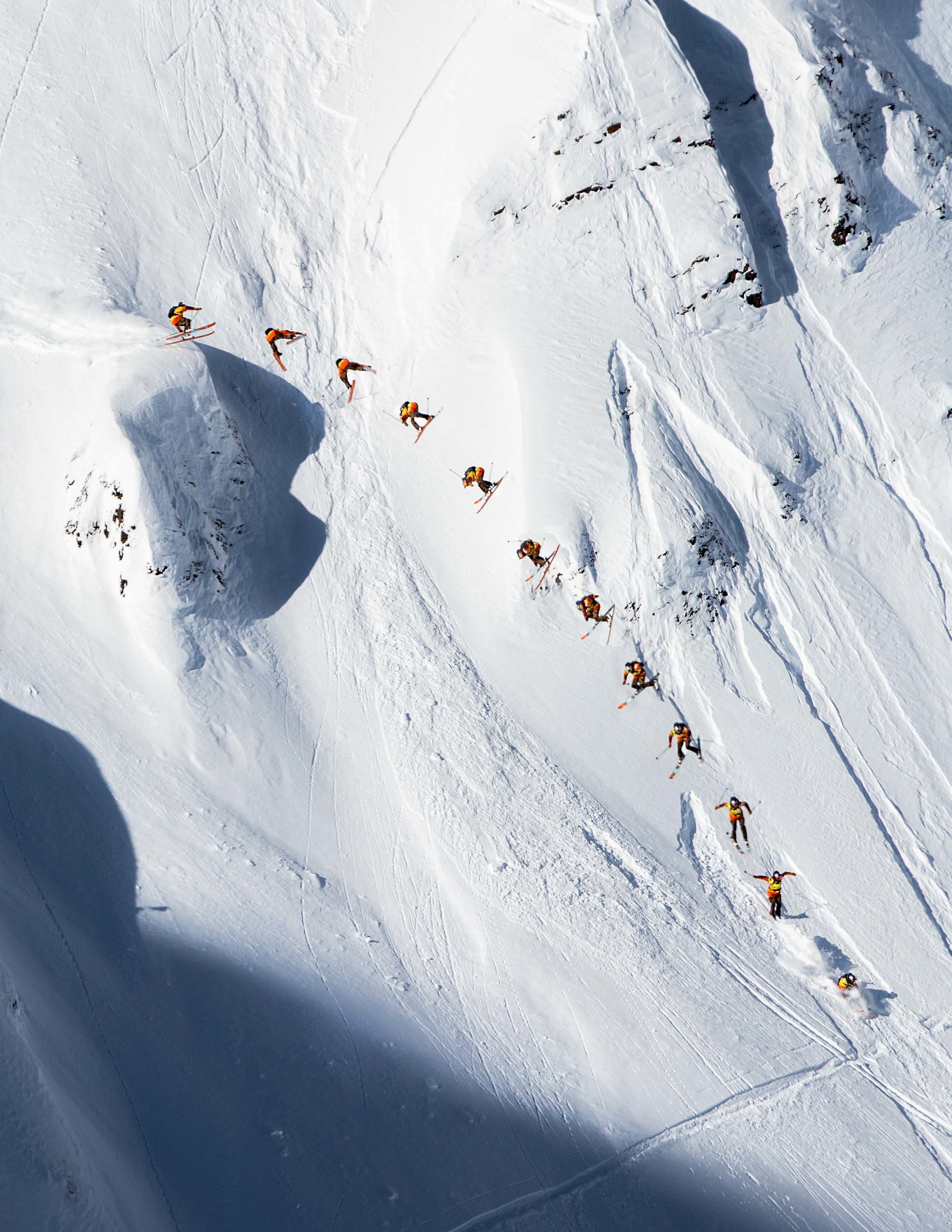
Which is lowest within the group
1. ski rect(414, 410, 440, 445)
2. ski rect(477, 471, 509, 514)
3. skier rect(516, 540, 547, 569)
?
skier rect(516, 540, 547, 569)

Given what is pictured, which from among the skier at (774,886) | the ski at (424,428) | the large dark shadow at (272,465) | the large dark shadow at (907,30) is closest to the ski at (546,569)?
the ski at (424,428)

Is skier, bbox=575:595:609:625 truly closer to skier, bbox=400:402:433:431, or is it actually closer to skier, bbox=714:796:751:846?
skier, bbox=714:796:751:846

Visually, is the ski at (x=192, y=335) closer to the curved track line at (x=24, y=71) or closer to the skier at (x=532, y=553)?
the curved track line at (x=24, y=71)

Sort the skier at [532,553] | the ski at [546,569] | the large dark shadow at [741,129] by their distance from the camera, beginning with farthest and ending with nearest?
1. the large dark shadow at [741,129]
2. the ski at [546,569]
3. the skier at [532,553]

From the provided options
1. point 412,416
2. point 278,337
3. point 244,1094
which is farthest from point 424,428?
point 244,1094

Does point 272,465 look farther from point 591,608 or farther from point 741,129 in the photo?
point 741,129

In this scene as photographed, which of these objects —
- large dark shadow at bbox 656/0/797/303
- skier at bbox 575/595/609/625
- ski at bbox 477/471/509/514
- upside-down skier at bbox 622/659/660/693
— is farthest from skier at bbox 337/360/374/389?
large dark shadow at bbox 656/0/797/303

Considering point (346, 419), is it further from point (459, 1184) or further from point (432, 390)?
point (459, 1184)
